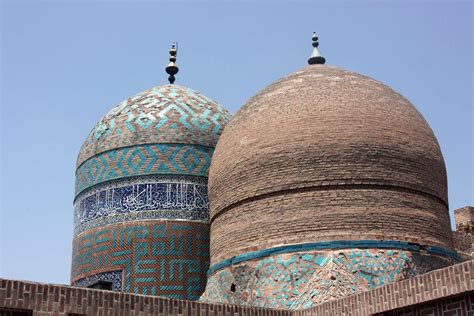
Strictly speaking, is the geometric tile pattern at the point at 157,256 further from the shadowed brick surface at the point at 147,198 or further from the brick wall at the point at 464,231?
the brick wall at the point at 464,231

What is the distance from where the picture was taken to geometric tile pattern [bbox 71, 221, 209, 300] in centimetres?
1298

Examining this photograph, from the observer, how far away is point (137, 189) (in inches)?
537

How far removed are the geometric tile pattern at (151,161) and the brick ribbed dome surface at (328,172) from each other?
85.6 inches

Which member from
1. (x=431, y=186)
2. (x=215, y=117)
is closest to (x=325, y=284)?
(x=431, y=186)

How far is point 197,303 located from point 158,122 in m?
7.55

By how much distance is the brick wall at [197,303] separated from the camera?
239 inches

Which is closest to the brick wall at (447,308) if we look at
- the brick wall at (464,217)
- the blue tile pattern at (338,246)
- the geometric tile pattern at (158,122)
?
the blue tile pattern at (338,246)

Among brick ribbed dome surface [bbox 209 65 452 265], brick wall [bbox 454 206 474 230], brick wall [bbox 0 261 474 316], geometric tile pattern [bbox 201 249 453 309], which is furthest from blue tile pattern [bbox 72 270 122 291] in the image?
brick wall [bbox 454 206 474 230]

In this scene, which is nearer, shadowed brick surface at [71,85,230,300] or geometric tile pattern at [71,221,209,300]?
geometric tile pattern at [71,221,209,300]

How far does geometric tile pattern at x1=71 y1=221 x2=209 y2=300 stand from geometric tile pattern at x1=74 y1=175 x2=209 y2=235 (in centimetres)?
19

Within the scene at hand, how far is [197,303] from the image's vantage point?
7.26m

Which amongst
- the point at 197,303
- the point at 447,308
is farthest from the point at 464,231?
the point at 197,303

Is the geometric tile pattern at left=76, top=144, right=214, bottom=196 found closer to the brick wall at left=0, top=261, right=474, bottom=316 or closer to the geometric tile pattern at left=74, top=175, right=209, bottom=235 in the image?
the geometric tile pattern at left=74, top=175, right=209, bottom=235

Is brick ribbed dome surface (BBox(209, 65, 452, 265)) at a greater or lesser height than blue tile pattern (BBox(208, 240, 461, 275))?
greater
